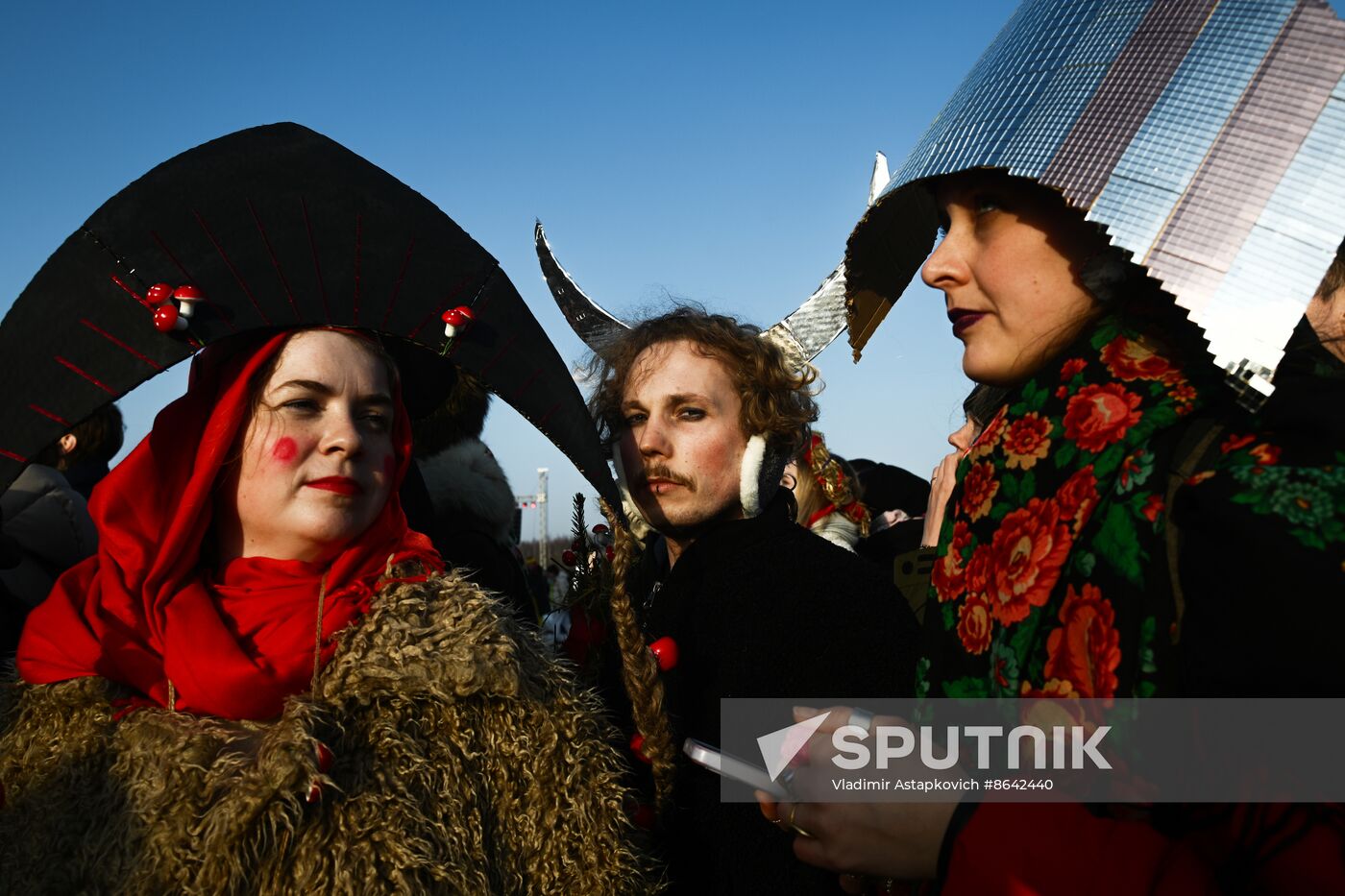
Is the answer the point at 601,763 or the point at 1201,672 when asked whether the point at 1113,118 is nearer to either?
the point at 1201,672

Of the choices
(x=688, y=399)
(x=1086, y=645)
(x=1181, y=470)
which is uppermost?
(x=688, y=399)

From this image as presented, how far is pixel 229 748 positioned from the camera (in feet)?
5.56

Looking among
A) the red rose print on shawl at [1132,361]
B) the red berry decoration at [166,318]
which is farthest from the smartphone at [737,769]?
the red berry decoration at [166,318]

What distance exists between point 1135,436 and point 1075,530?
0.45 ft

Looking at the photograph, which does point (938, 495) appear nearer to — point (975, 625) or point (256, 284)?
point (975, 625)

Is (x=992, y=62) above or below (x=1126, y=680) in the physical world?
above

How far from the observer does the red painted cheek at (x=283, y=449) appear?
6.20 ft

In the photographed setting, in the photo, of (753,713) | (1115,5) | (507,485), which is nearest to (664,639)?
(753,713)

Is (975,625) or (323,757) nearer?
(975,625)

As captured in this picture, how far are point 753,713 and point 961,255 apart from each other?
4.46 ft

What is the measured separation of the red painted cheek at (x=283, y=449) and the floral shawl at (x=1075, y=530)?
4.48 ft

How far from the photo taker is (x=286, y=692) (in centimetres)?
181

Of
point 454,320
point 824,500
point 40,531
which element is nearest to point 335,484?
point 454,320

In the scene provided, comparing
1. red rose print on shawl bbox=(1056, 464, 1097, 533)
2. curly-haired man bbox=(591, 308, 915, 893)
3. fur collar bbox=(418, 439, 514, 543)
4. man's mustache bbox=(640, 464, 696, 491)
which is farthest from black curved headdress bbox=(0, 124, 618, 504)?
fur collar bbox=(418, 439, 514, 543)
